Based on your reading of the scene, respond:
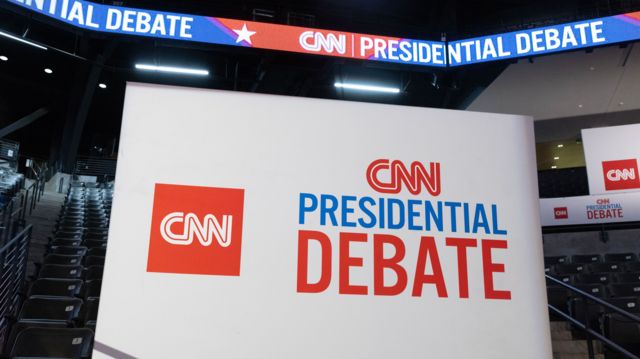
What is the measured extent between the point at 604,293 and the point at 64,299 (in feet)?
19.3

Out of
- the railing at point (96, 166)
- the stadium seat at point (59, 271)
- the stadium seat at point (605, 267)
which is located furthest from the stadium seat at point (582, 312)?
the railing at point (96, 166)

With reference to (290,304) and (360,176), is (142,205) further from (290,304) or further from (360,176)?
(360,176)

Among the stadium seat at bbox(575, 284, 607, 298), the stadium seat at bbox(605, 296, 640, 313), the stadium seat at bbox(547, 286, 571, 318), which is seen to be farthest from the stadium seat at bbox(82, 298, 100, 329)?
the stadium seat at bbox(575, 284, 607, 298)

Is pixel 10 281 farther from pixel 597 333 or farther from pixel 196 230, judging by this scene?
pixel 597 333

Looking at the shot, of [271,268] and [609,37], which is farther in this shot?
[609,37]

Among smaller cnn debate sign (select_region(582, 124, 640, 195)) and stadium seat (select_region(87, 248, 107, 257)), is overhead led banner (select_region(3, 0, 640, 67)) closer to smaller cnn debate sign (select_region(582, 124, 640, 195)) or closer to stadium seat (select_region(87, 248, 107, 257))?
smaller cnn debate sign (select_region(582, 124, 640, 195))

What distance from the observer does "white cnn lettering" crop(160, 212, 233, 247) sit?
4.46ft

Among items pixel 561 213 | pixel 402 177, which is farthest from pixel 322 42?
pixel 402 177

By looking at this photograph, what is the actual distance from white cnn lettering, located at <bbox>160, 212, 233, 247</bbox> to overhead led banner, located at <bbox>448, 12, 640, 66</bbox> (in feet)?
26.2

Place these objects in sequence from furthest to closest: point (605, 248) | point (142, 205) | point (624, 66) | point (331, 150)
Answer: point (624, 66)
point (605, 248)
point (331, 150)
point (142, 205)

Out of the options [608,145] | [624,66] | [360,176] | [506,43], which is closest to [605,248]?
Answer: [608,145]

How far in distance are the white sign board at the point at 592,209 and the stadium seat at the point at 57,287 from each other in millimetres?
7766

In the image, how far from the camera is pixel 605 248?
35.6 feet

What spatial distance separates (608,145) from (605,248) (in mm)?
2167
